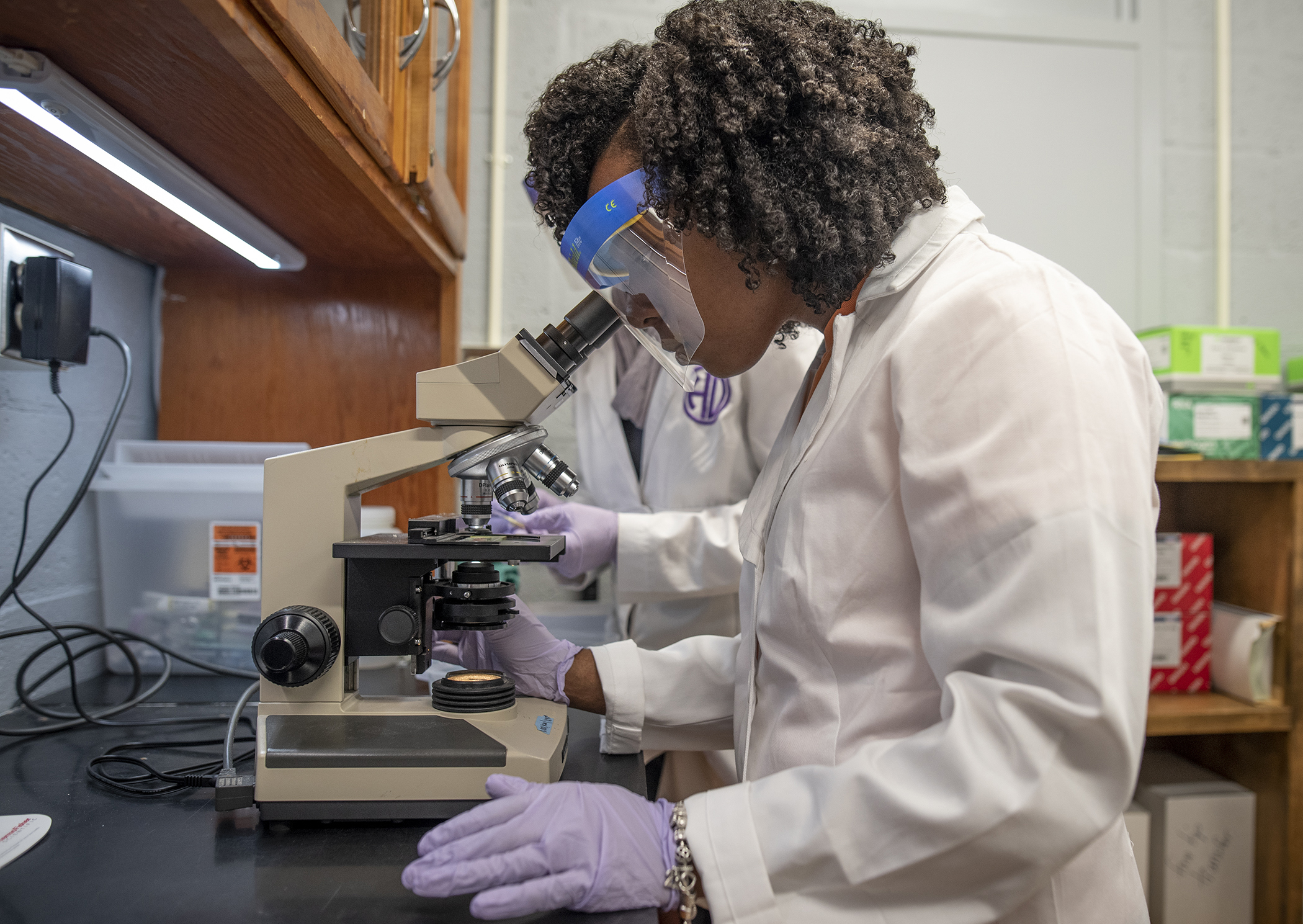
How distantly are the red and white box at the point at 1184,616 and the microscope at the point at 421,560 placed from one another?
1.50 m

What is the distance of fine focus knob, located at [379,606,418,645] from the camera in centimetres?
81

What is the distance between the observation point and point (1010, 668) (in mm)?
543

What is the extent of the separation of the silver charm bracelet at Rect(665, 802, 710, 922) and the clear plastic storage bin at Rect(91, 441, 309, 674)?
0.94m

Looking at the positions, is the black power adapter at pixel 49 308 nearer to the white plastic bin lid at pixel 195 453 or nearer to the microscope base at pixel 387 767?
the white plastic bin lid at pixel 195 453

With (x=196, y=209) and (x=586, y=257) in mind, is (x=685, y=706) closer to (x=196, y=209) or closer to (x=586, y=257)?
(x=586, y=257)

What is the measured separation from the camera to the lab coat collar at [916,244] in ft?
2.38

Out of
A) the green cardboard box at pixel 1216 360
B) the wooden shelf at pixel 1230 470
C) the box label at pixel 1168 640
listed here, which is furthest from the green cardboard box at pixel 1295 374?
the box label at pixel 1168 640

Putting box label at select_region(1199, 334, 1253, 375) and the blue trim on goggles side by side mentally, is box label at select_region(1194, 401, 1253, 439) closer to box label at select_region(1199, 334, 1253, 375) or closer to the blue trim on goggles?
box label at select_region(1199, 334, 1253, 375)

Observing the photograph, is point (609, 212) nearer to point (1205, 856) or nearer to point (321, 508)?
point (321, 508)

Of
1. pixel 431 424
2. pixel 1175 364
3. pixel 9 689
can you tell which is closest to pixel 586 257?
pixel 431 424

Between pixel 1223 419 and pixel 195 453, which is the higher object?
pixel 1223 419

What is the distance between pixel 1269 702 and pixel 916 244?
5.11 feet

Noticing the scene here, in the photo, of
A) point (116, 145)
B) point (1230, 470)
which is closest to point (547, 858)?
point (116, 145)

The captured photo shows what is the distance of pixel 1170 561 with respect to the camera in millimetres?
1735
